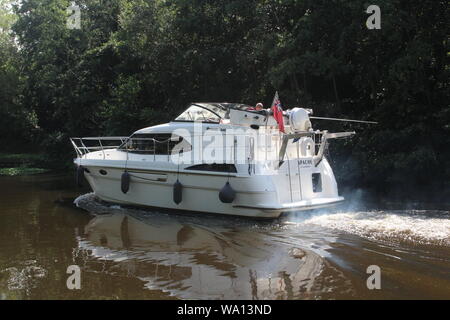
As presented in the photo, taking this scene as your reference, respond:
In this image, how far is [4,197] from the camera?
52.0ft

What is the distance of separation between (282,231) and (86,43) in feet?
77.1

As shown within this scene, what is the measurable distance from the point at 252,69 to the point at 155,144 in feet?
31.3

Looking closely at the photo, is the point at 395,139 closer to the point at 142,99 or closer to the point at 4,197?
the point at 4,197

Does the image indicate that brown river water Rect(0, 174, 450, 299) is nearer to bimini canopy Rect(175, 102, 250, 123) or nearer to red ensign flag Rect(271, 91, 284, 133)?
red ensign flag Rect(271, 91, 284, 133)

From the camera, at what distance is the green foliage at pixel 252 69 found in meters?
14.8

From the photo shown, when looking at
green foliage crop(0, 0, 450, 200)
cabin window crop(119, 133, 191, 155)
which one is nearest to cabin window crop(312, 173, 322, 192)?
cabin window crop(119, 133, 191, 155)

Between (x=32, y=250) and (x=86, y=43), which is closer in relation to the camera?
(x=32, y=250)

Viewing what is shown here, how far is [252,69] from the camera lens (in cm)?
2067

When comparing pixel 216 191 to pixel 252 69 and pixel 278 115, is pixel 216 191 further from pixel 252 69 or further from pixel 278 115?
pixel 252 69

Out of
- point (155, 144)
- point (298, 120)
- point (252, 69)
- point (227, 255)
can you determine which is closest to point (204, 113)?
point (155, 144)

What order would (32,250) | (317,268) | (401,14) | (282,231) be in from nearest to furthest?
(317,268) < (32,250) < (282,231) < (401,14)

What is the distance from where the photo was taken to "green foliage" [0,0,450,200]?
14.8 meters
